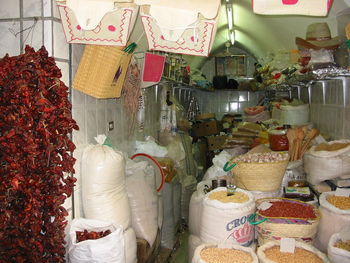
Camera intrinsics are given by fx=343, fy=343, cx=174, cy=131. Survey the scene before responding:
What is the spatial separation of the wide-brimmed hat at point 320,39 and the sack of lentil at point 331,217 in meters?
1.22

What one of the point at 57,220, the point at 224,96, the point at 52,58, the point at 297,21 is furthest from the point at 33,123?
the point at 224,96

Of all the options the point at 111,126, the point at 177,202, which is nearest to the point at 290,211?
the point at 111,126

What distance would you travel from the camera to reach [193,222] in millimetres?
3293

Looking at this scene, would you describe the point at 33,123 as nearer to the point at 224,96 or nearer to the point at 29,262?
the point at 29,262

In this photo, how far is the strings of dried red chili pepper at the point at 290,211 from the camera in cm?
238

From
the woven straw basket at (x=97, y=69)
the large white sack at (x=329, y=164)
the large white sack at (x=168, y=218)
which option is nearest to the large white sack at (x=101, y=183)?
the woven straw basket at (x=97, y=69)

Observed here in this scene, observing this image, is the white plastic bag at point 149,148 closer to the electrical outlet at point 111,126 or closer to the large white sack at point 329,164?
the electrical outlet at point 111,126

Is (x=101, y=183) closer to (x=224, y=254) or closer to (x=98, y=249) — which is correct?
(x=98, y=249)

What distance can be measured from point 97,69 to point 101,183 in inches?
31.4

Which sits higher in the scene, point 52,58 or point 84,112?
point 52,58

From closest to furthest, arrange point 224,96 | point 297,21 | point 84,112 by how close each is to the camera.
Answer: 1. point 84,112
2. point 297,21
3. point 224,96

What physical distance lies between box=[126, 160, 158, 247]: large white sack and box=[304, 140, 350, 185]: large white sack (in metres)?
1.45

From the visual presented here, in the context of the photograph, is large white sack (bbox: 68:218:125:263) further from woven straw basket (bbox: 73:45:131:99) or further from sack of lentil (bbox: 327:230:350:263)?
sack of lentil (bbox: 327:230:350:263)

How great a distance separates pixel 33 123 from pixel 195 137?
222 inches
